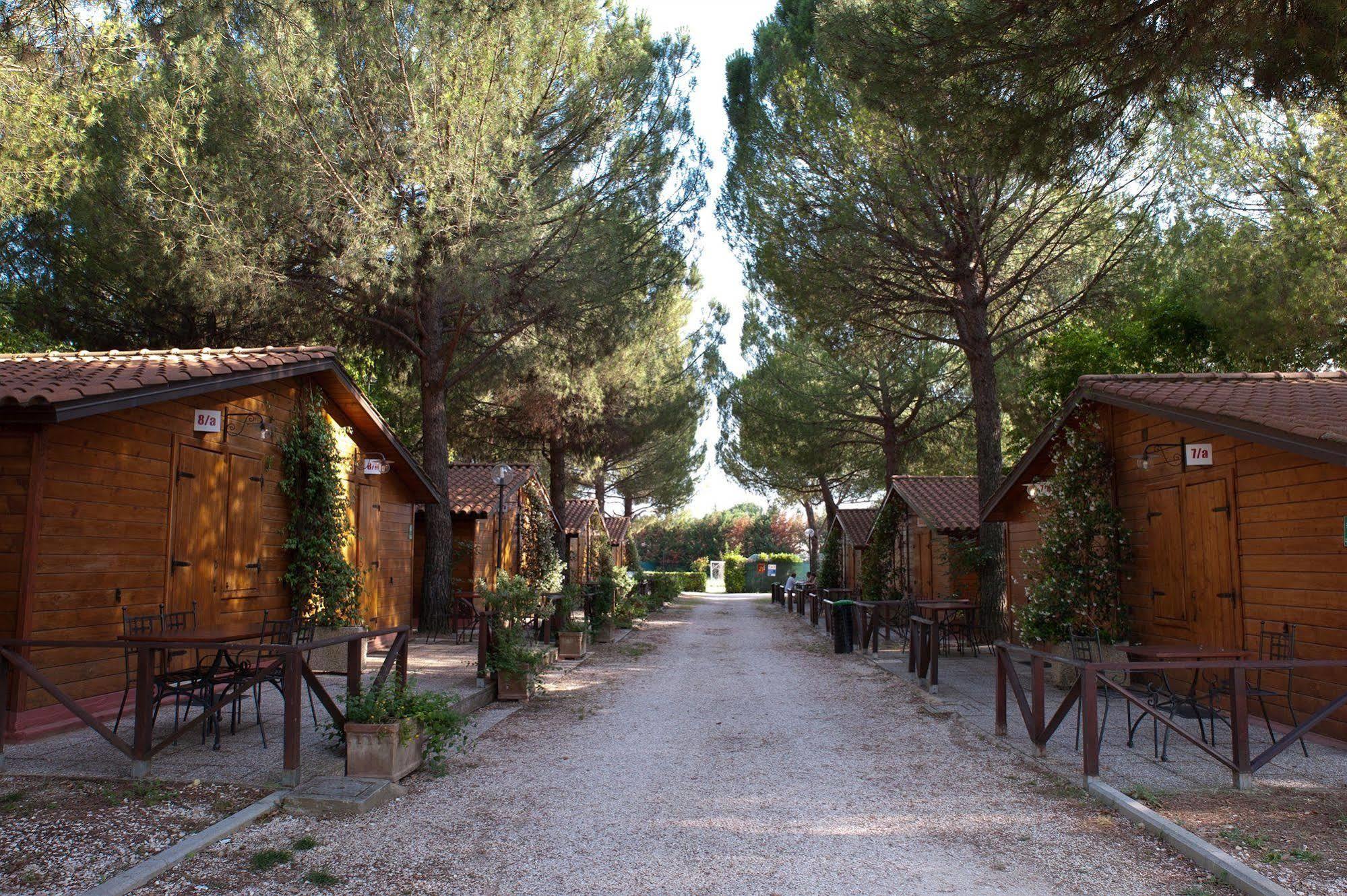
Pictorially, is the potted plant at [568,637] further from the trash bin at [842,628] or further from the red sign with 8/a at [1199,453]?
the red sign with 8/a at [1199,453]

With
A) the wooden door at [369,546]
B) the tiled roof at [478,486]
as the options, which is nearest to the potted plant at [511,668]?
the wooden door at [369,546]

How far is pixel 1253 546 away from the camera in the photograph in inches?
319

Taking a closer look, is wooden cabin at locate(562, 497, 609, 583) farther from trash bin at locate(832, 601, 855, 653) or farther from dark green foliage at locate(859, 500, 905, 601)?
trash bin at locate(832, 601, 855, 653)

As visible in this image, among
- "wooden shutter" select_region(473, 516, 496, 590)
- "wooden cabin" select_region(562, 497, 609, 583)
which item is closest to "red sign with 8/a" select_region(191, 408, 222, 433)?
"wooden shutter" select_region(473, 516, 496, 590)

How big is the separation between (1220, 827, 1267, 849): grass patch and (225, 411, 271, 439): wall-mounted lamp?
9.55 meters

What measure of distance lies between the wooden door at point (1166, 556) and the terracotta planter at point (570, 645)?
8.03 m

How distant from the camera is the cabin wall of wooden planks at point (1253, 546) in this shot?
7062mm

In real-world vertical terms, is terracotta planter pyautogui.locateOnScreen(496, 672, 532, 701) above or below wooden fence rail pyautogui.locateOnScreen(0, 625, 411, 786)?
below

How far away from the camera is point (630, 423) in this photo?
25078 mm

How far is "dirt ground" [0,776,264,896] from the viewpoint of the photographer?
412cm

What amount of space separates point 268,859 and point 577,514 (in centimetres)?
2404

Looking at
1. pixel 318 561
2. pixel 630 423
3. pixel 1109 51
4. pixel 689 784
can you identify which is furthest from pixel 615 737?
pixel 630 423

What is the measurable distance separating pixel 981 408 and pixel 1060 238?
2.94 metres

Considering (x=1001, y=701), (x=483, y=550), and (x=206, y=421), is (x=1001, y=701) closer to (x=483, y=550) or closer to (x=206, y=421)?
(x=206, y=421)
